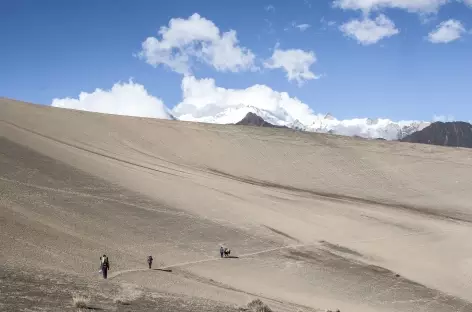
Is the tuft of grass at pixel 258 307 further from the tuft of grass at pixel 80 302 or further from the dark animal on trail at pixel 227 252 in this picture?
the dark animal on trail at pixel 227 252

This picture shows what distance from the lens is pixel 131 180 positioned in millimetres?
38094

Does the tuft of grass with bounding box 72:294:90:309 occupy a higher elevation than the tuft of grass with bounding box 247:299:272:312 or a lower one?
higher

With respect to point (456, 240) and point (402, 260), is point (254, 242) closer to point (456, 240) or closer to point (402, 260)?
point (402, 260)

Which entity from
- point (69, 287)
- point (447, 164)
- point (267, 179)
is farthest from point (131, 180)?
point (447, 164)

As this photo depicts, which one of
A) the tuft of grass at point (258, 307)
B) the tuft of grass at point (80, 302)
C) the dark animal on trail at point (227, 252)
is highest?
the tuft of grass at point (80, 302)

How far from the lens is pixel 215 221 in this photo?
32.0 meters

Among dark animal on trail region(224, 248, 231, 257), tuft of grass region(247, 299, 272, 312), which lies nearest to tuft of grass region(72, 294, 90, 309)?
tuft of grass region(247, 299, 272, 312)

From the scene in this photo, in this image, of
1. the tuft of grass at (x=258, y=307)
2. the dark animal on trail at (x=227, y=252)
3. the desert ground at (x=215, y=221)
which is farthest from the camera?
the dark animal on trail at (x=227, y=252)

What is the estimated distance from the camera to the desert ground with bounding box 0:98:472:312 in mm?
19844

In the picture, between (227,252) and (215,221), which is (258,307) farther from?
(215,221)

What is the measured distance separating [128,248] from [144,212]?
6.50 metres

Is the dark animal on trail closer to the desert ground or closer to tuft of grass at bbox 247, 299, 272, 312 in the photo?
the desert ground

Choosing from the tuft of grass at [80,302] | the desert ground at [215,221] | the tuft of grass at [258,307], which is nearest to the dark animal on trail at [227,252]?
the desert ground at [215,221]

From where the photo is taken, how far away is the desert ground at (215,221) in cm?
1984
